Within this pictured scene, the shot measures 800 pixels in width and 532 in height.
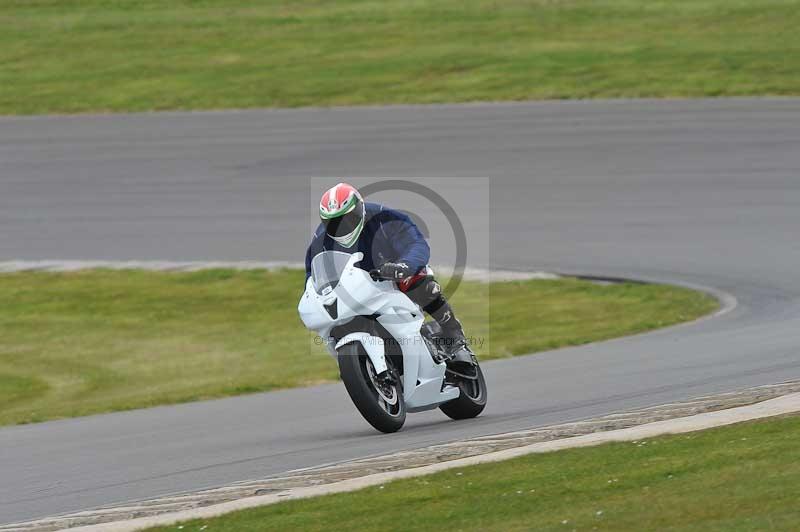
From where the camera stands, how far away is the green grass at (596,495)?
6.33 metres

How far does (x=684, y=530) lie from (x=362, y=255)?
12.7 feet

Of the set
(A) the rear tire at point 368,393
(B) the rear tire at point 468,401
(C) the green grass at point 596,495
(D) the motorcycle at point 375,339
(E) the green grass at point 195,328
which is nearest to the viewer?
(C) the green grass at point 596,495

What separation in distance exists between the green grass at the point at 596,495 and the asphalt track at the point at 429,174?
4.54 feet

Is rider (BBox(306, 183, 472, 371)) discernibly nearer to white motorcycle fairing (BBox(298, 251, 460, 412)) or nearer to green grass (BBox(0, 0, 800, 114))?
white motorcycle fairing (BBox(298, 251, 460, 412))

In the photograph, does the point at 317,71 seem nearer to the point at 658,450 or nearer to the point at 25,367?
the point at 25,367

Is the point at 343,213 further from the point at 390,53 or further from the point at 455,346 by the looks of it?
the point at 390,53

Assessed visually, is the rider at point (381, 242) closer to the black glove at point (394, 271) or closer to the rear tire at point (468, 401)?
the black glove at point (394, 271)

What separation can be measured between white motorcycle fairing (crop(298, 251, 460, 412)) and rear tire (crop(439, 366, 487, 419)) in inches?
18.4

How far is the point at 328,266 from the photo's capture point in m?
9.42

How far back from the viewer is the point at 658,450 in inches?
308

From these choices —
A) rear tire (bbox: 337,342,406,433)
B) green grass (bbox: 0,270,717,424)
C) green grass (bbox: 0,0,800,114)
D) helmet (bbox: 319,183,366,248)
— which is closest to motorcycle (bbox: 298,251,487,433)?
rear tire (bbox: 337,342,406,433)

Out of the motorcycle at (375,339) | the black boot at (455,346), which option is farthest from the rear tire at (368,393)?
the black boot at (455,346)

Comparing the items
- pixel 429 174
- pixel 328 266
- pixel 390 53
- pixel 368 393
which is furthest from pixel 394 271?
pixel 390 53

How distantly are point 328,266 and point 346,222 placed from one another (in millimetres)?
335
